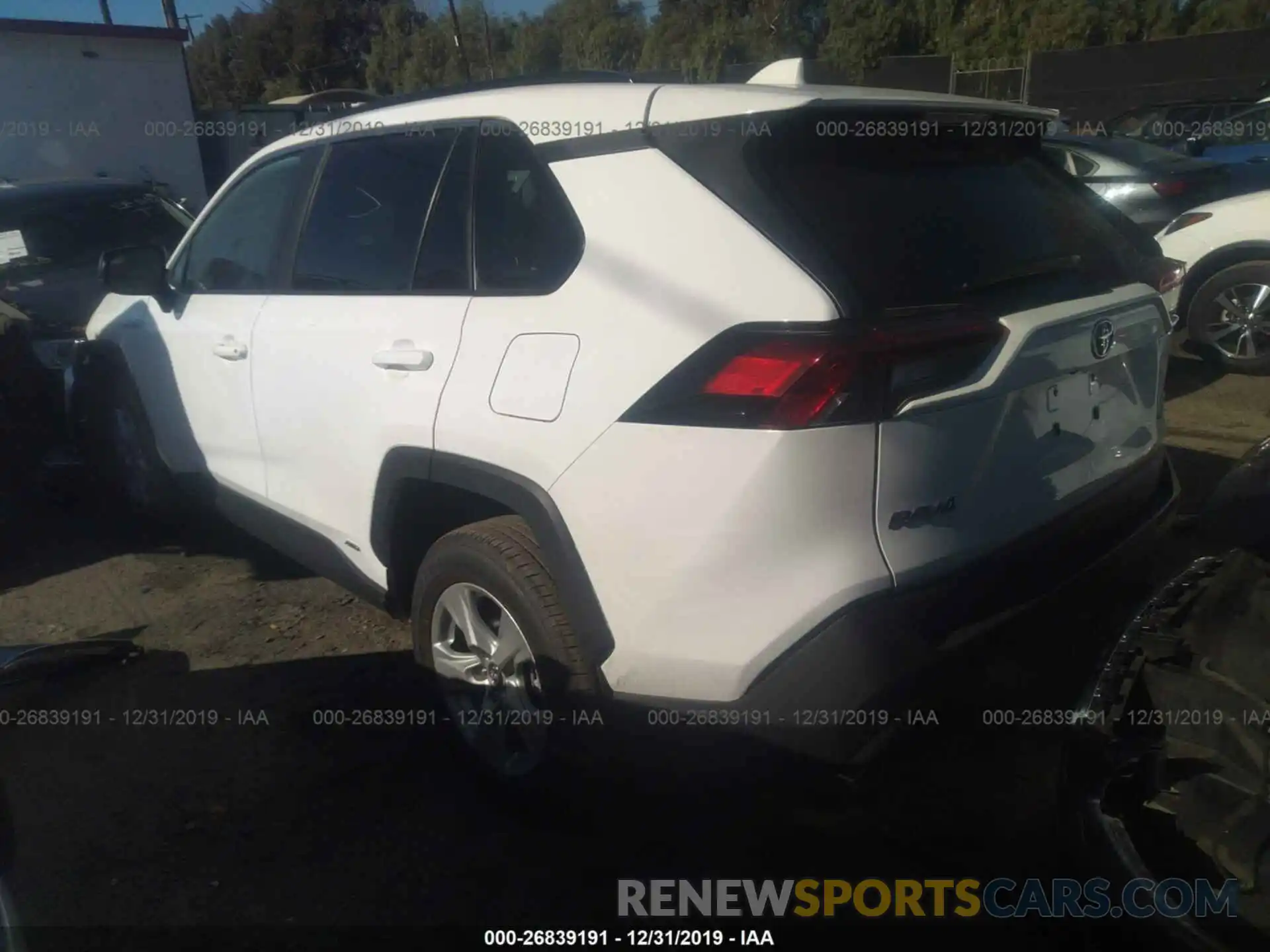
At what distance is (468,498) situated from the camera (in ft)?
9.25

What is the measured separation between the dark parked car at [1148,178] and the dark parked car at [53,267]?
7513 millimetres

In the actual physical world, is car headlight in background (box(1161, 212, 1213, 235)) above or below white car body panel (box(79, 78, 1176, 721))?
below

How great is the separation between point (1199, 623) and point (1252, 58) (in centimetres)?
2721

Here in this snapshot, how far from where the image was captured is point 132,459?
4.95 m

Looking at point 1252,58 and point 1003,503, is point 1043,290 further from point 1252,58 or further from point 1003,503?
point 1252,58

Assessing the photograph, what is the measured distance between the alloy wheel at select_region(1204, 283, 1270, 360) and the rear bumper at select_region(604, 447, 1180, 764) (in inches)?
214

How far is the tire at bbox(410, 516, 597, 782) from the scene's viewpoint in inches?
98.9

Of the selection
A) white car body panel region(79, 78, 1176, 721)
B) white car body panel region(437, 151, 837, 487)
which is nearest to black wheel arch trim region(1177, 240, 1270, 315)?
white car body panel region(79, 78, 1176, 721)

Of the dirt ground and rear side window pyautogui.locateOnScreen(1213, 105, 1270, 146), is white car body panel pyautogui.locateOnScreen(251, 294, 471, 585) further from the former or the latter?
rear side window pyautogui.locateOnScreen(1213, 105, 1270, 146)

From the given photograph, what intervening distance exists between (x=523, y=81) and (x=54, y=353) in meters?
3.70

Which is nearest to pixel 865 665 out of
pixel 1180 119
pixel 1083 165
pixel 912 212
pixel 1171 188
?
pixel 912 212

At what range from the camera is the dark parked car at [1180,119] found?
45.5ft

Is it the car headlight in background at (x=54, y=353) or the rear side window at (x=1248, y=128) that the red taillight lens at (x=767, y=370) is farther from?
the rear side window at (x=1248, y=128)

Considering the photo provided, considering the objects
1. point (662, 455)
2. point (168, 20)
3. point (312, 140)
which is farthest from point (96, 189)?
point (168, 20)
